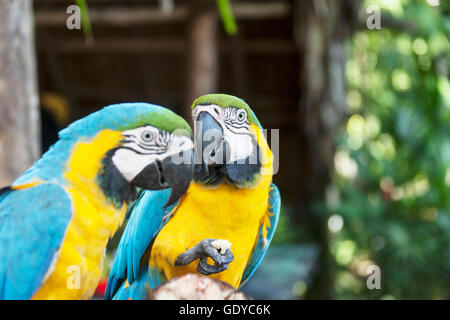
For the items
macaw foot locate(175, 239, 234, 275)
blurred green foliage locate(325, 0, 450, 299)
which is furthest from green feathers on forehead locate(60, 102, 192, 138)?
blurred green foliage locate(325, 0, 450, 299)

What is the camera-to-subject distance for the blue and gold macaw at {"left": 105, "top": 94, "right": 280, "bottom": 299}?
1.00 meters

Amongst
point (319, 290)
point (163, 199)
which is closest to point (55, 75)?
point (319, 290)

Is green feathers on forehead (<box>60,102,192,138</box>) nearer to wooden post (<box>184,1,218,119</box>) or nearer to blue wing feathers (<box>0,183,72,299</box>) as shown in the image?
blue wing feathers (<box>0,183,72,299</box>)

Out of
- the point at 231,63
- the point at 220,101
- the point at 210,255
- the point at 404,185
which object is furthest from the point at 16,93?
the point at 404,185

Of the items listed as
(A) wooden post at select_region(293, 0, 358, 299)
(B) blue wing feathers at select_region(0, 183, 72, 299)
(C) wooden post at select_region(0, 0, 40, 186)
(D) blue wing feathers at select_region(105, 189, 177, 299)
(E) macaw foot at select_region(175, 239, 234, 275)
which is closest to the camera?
(B) blue wing feathers at select_region(0, 183, 72, 299)

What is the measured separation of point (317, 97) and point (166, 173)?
11.1ft

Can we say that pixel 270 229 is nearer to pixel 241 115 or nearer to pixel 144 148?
pixel 241 115

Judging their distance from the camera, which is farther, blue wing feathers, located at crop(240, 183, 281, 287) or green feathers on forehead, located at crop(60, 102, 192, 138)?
blue wing feathers, located at crop(240, 183, 281, 287)

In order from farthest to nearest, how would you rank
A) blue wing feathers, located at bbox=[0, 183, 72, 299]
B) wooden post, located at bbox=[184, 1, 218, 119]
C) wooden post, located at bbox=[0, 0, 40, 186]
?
wooden post, located at bbox=[184, 1, 218, 119] < wooden post, located at bbox=[0, 0, 40, 186] < blue wing feathers, located at bbox=[0, 183, 72, 299]

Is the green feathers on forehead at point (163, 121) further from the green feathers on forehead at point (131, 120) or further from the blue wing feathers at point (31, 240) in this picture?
the blue wing feathers at point (31, 240)

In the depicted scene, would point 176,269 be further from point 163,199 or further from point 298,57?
point 298,57

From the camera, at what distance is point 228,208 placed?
1089 millimetres

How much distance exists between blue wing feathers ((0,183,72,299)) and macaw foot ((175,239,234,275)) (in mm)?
257

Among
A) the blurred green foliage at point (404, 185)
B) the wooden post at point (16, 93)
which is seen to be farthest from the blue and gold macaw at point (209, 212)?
the blurred green foliage at point (404, 185)
